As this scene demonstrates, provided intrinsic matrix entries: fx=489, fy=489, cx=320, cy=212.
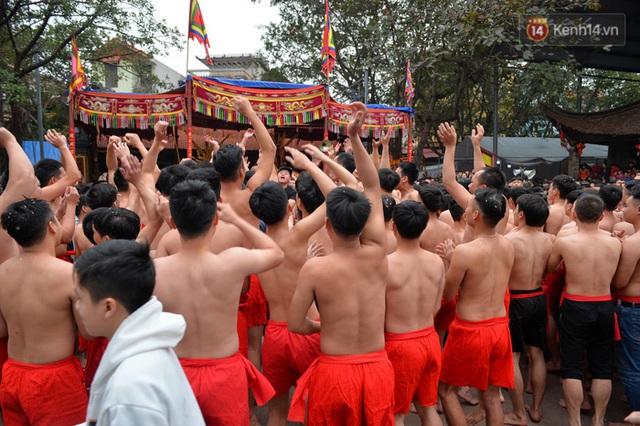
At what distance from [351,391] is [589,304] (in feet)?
7.67

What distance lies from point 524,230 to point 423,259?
1.39m

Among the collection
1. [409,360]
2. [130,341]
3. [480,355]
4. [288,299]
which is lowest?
[480,355]

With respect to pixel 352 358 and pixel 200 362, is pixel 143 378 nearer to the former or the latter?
pixel 200 362

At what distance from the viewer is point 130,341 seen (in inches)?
59.9

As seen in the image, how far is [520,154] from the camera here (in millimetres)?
26438

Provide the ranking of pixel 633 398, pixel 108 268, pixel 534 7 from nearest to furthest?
pixel 108 268 < pixel 633 398 < pixel 534 7

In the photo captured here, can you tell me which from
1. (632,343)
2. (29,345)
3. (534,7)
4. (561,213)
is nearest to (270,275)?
(29,345)

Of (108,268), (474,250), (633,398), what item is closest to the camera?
(108,268)

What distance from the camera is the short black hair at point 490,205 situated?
3480 mm

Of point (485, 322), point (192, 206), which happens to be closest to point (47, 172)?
point (192, 206)

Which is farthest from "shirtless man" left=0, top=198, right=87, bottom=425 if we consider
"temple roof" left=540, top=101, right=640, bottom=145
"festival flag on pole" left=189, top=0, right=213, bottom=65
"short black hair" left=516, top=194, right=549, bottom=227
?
"temple roof" left=540, top=101, right=640, bottom=145

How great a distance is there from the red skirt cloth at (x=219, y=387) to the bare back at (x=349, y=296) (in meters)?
0.54

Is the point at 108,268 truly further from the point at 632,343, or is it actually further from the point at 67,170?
the point at 632,343

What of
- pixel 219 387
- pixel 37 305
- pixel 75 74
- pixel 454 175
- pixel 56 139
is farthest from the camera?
pixel 75 74
